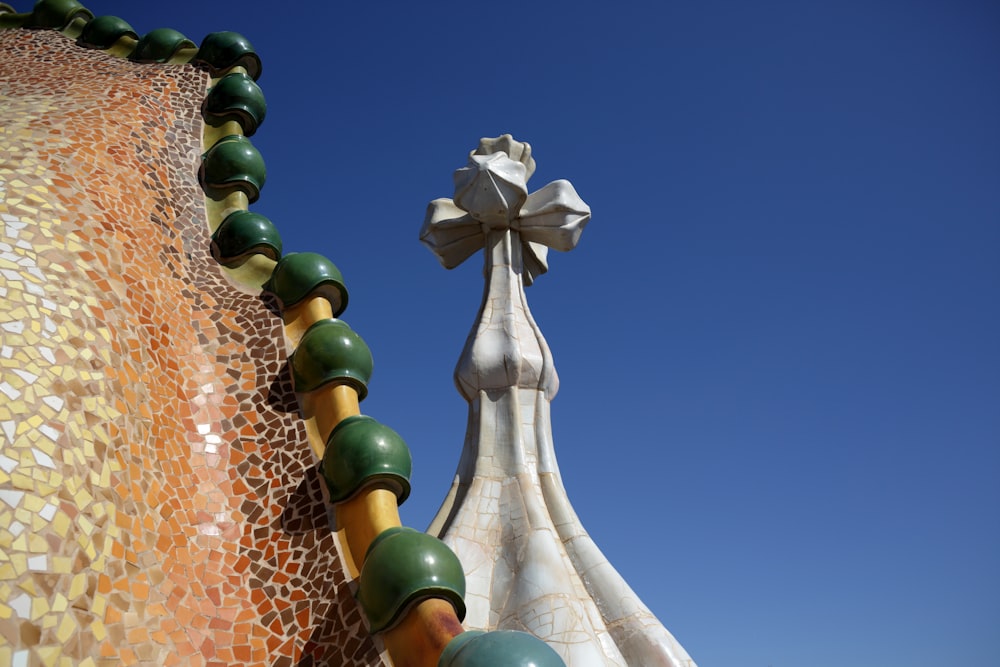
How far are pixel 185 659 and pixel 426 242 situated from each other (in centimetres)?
587

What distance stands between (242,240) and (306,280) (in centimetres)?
40

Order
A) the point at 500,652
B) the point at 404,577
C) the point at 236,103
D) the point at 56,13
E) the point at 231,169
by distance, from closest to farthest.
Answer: the point at 500,652
the point at 404,577
the point at 231,169
the point at 236,103
the point at 56,13

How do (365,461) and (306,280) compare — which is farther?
(306,280)

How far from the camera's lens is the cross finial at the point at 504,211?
7.47 metres

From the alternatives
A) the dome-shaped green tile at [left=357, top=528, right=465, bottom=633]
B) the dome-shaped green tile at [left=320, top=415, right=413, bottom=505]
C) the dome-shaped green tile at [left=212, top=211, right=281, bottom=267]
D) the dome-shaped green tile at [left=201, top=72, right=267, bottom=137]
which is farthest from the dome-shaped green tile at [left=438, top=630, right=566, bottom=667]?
the dome-shaped green tile at [left=201, top=72, right=267, bottom=137]

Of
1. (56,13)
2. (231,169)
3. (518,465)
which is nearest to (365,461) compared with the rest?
(231,169)

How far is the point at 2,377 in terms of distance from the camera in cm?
234

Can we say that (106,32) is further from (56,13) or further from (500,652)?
(500,652)

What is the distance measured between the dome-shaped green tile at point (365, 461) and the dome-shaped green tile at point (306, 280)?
699mm

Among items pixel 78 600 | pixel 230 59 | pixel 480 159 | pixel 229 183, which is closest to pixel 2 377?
pixel 78 600

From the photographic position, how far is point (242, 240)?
140 inches

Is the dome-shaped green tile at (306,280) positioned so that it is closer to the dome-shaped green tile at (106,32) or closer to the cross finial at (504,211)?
the dome-shaped green tile at (106,32)

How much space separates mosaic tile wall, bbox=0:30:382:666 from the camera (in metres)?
2.21

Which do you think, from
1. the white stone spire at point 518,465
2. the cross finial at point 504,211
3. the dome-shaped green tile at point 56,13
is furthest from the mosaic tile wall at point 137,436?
the cross finial at point 504,211
